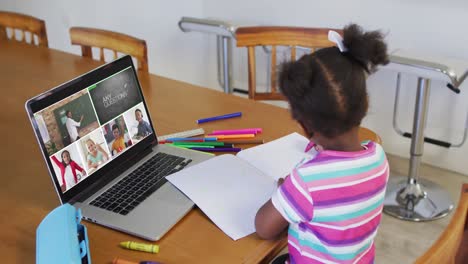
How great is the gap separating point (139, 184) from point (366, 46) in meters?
0.58

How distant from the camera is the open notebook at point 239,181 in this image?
107 cm

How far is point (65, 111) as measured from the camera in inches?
42.9

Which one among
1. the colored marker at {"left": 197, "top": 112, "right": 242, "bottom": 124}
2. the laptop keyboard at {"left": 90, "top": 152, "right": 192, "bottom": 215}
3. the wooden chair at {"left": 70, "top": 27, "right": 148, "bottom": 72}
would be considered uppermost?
the wooden chair at {"left": 70, "top": 27, "right": 148, "bottom": 72}

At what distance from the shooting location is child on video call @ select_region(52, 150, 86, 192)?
107 centimetres

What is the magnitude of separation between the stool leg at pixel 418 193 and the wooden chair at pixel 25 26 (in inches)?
67.6

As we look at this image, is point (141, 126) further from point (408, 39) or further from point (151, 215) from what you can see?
point (408, 39)

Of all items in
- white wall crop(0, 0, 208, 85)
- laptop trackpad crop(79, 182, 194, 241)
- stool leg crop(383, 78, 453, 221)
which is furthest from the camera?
white wall crop(0, 0, 208, 85)

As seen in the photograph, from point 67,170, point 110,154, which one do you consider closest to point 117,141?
point 110,154

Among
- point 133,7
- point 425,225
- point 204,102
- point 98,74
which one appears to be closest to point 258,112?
point 204,102

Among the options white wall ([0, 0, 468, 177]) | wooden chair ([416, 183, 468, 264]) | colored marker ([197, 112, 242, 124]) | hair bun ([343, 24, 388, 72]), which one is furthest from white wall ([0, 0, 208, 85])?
wooden chair ([416, 183, 468, 264])

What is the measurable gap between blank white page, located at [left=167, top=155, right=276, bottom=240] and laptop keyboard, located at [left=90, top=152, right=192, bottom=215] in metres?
0.04

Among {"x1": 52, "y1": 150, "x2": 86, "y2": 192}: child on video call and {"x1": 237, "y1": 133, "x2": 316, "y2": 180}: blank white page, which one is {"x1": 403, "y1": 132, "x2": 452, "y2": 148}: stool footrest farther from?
{"x1": 52, "y1": 150, "x2": 86, "y2": 192}: child on video call

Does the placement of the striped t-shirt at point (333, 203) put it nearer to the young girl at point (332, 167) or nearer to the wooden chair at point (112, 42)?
the young girl at point (332, 167)

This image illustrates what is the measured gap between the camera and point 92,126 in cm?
116
